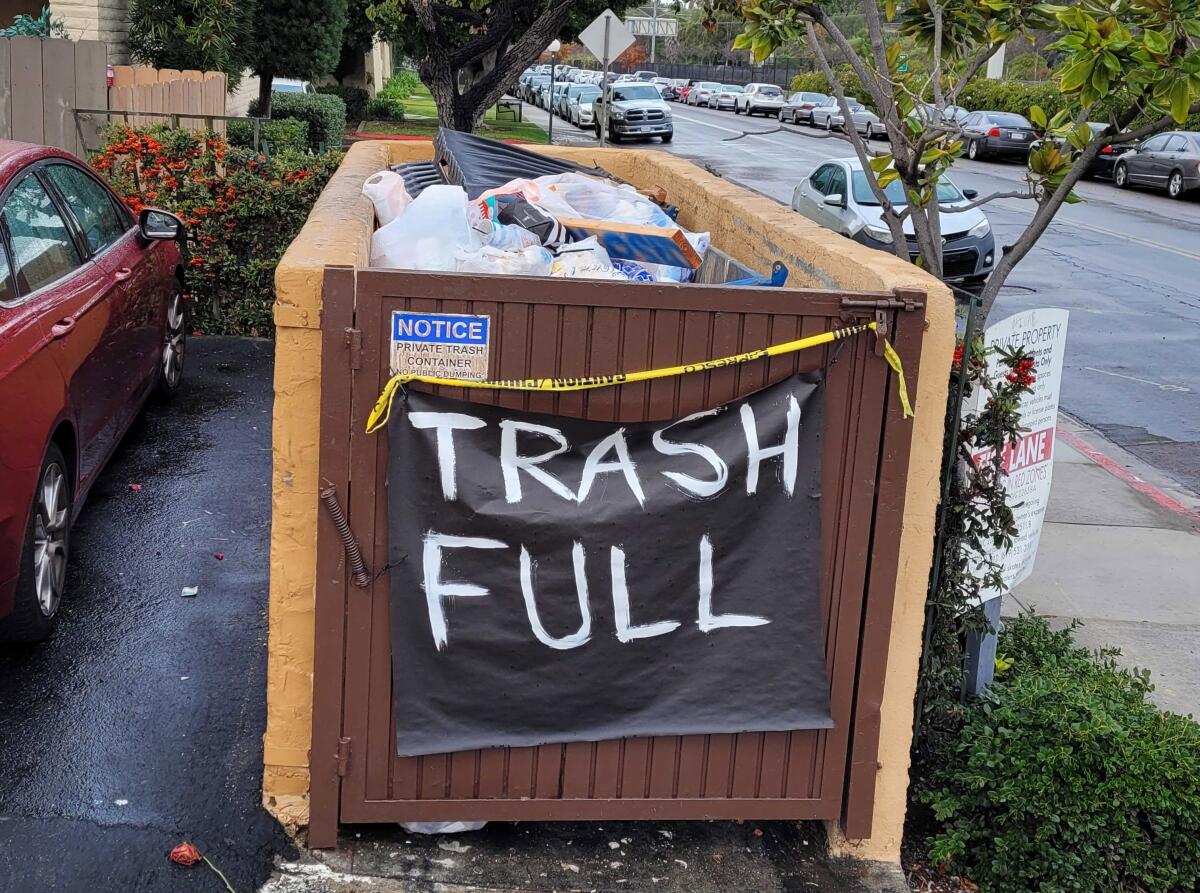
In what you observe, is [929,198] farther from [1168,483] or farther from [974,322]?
[1168,483]

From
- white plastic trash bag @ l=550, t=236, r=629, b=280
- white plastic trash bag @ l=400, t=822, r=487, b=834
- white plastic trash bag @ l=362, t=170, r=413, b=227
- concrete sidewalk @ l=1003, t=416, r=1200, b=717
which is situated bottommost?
concrete sidewalk @ l=1003, t=416, r=1200, b=717

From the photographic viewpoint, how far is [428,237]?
447 cm

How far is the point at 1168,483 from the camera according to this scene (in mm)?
9594

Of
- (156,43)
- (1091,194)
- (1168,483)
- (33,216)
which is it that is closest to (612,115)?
(1091,194)

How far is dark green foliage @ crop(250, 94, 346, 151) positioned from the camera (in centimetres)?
2219

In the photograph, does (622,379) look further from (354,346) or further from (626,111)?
(626,111)

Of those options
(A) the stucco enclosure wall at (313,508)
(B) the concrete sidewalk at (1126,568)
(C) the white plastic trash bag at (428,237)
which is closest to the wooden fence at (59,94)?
(C) the white plastic trash bag at (428,237)

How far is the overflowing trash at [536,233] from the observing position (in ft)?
14.4

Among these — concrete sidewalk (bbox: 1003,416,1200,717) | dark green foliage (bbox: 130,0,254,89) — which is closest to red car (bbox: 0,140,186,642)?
concrete sidewalk (bbox: 1003,416,1200,717)

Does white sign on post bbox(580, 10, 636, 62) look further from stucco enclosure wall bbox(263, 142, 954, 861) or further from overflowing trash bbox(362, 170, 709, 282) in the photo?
stucco enclosure wall bbox(263, 142, 954, 861)

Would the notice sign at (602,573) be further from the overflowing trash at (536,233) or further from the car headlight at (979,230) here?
the car headlight at (979,230)

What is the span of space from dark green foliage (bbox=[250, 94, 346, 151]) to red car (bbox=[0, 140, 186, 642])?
14.7 meters

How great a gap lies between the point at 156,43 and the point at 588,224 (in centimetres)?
1332

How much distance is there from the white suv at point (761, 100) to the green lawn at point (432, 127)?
533 inches
